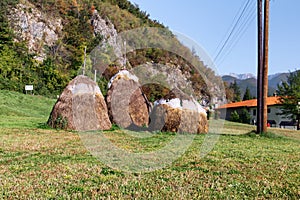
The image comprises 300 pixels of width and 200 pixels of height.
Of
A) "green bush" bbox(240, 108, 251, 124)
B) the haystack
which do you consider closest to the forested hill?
the haystack

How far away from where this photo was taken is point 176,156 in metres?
7.09

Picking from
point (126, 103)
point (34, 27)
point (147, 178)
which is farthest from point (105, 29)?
point (147, 178)

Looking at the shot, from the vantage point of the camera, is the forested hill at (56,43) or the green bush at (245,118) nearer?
the forested hill at (56,43)

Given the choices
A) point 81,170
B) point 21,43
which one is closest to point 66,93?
point 81,170

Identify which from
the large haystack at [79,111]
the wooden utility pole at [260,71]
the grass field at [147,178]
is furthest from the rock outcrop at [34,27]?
the grass field at [147,178]

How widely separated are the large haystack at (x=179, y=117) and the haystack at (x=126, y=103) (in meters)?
1.20

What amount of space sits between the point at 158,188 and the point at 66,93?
33.0 feet

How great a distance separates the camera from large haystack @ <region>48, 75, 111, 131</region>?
42.7ft

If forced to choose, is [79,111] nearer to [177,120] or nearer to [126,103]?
[126,103]

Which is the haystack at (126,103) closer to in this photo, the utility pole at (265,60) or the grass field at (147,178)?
the utility pole at (265,60)

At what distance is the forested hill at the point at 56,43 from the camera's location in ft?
110

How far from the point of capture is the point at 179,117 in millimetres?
13727

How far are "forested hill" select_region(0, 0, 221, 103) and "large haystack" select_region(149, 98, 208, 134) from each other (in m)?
5.71

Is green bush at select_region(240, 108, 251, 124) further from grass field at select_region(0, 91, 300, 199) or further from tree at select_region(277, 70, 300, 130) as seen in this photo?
grass field at select_region(0, 91, 300, 199)
